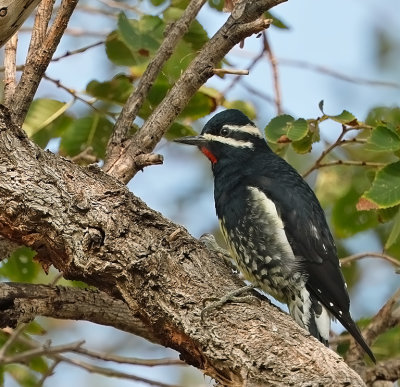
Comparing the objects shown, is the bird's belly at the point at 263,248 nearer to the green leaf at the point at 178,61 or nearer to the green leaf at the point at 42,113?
the green leaf at the point at 178,61

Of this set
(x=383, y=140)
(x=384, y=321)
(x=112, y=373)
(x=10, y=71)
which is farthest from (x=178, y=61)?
(x=384, y=321)

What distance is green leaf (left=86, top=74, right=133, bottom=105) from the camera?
3430 millimetres

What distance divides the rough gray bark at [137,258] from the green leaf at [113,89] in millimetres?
956

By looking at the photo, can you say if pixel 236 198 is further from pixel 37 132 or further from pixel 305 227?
pixel 37 132

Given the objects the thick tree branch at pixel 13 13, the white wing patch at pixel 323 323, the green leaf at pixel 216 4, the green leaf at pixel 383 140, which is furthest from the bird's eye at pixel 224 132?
the thick tree branch at pixel 13 13

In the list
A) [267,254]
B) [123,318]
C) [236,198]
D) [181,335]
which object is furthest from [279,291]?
[181,335]

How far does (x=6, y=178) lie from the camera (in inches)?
92.2

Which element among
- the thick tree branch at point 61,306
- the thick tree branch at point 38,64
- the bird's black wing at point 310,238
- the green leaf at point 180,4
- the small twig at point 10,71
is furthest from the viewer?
the green leaf at point 180,4

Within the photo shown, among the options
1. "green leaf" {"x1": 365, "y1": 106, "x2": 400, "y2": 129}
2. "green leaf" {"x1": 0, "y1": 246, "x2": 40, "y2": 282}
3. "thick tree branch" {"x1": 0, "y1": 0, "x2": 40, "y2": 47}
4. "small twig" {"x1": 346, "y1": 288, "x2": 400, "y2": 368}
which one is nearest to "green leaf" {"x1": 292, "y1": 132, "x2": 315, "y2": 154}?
"green leaf" {"x1": 365, "y1": 106, "x2": 400, "y2": 129}

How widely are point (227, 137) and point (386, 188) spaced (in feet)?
3.44

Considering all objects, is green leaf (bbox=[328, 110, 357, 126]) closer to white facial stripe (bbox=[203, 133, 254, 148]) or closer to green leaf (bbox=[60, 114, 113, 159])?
white facial stripe (bbox=[203, 133, 254, 148])

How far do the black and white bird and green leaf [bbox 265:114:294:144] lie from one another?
0.22m

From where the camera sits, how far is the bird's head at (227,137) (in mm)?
3787

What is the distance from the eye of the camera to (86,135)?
11.9 ft
